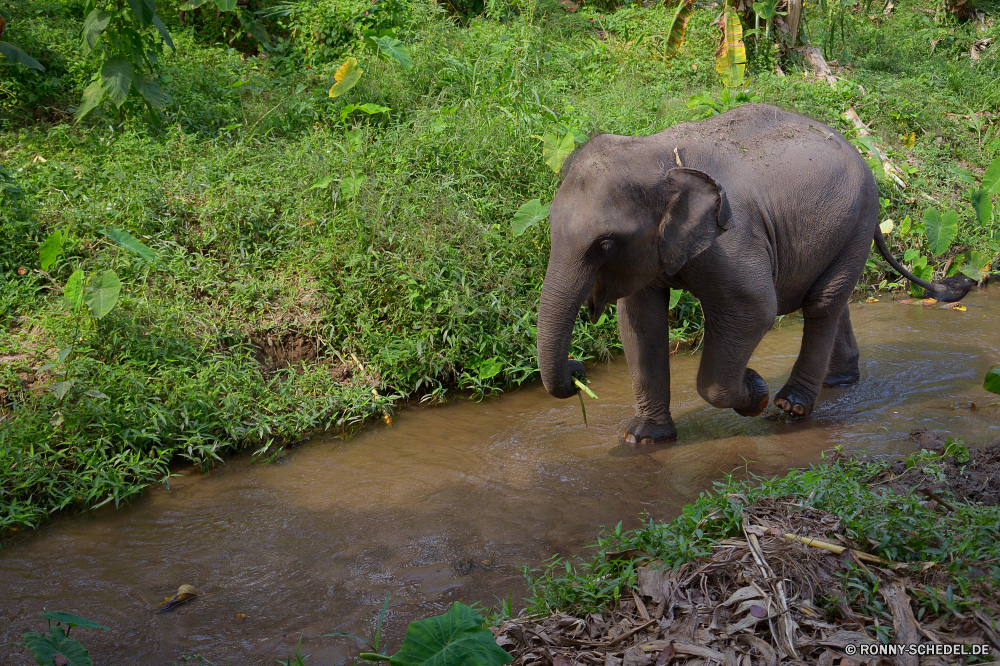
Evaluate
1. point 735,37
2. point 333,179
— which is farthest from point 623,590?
point 735,37

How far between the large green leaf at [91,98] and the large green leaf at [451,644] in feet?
21.1

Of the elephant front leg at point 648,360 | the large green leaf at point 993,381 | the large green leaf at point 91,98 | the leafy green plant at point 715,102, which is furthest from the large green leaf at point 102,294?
the leafy green plant at point 715,102

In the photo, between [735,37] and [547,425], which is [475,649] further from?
[735,37]

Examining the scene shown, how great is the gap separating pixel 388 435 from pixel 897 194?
6.01 meters

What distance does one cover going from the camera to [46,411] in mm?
4738

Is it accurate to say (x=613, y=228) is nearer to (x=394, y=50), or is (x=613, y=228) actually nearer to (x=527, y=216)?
(x=527, y=216)

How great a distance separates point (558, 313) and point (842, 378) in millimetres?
2984

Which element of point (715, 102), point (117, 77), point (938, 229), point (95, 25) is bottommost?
point (938, 229)

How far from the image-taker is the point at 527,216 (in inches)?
243

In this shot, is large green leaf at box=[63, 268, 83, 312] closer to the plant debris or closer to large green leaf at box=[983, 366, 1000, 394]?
the plant debris

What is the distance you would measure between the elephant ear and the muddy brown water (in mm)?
1365

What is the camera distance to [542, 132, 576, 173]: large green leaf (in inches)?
259

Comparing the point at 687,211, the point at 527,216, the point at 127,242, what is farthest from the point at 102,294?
the point at 687,211

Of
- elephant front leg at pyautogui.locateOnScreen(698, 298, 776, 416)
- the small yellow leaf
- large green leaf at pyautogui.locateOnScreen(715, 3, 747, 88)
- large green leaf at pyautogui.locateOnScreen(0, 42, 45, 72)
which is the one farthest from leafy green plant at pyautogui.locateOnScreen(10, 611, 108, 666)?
large green leaf at pyautogui.locateOnScreen(715, 3, 747, 88)
